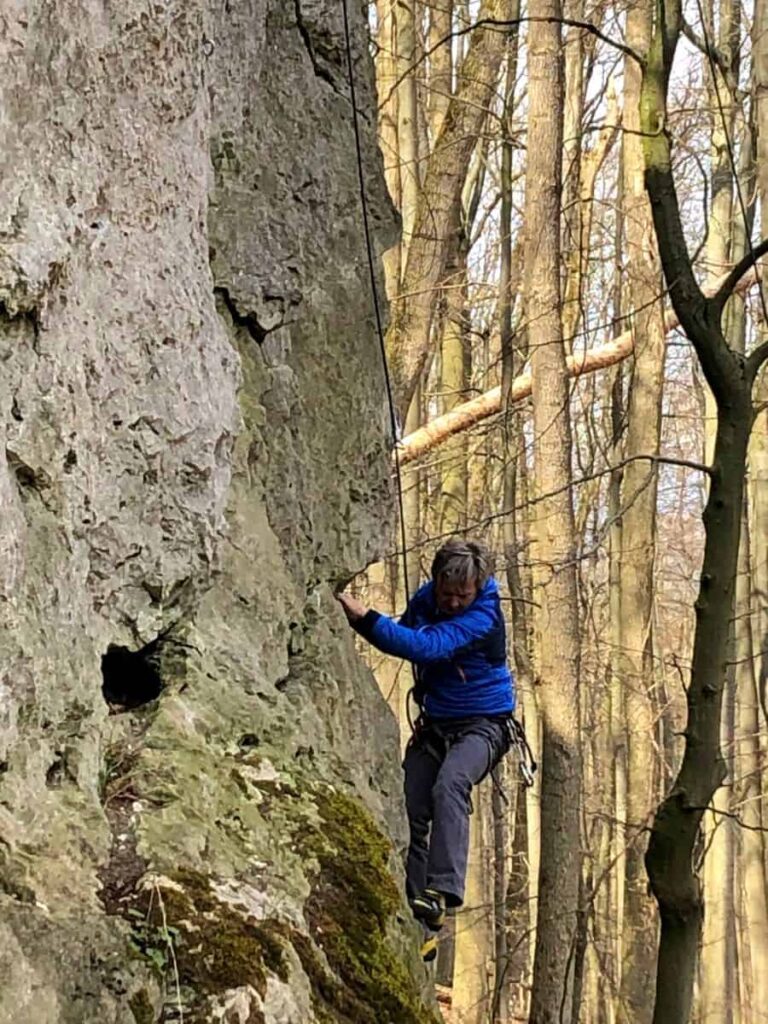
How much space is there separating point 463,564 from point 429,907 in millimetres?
1555

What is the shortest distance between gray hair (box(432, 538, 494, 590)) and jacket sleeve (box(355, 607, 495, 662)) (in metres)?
0.18

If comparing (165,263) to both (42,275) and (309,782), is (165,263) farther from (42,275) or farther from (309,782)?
(309,782)

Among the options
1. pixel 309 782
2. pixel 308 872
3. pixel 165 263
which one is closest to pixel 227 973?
pixel 308 872

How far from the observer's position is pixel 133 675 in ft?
13.6

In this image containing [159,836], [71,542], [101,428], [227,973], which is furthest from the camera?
[101,428]

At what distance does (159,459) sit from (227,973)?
5.91ft

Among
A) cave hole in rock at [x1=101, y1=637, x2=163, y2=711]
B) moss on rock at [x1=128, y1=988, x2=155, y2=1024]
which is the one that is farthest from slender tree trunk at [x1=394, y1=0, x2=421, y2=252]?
moss on rock at [x1=128, y1=988, x2=155, y2=1024]

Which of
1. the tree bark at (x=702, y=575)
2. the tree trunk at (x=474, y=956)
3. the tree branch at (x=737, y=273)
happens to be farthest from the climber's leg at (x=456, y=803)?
the tree trunk at (x=474, y=956)

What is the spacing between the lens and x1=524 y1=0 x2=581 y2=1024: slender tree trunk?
8305 millimetres

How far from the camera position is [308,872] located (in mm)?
3771

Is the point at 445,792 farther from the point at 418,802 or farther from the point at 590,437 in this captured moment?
the point at 590,437

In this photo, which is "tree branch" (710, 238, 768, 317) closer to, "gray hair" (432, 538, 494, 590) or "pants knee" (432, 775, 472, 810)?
"gray hair" (432, 538, 494, 590)

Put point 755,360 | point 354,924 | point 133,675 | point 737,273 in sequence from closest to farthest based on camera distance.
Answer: point 354,924, point 133,675, point 737,273, point 755,360

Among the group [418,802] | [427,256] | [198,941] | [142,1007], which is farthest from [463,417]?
[142,1007]
